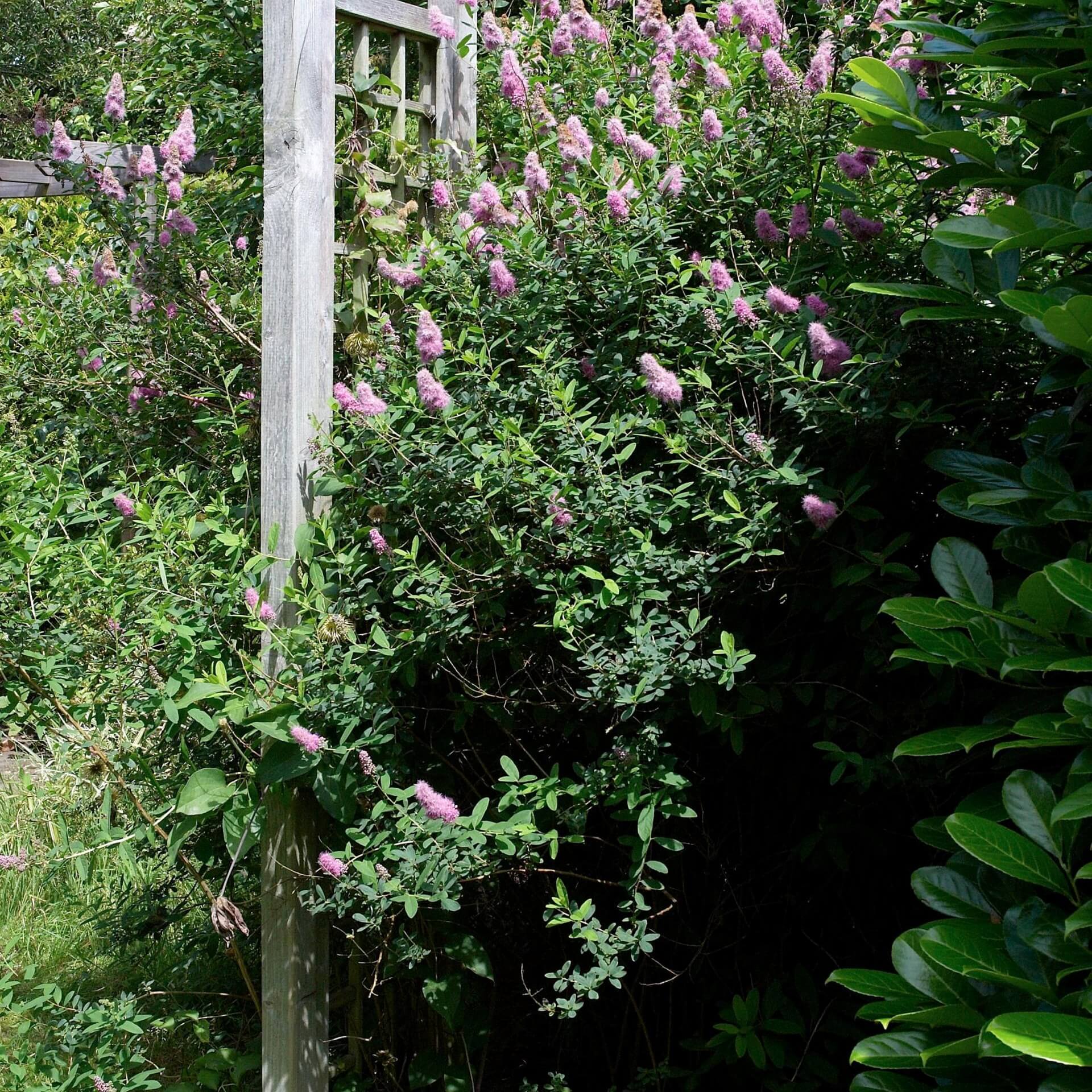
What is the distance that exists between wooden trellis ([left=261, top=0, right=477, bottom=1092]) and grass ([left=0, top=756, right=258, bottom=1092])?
1.24 ft

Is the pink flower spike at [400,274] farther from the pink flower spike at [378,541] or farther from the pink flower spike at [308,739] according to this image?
the pink flower spike at [308,739]

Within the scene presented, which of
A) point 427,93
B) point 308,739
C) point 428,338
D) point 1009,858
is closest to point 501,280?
point 428,338

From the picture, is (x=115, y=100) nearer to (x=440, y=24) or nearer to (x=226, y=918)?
(x=440, y=24)

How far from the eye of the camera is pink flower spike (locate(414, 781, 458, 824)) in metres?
2.14

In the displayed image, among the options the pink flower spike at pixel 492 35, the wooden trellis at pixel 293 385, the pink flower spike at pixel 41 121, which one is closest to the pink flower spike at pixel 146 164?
the pink flower spike at pixel 41 121

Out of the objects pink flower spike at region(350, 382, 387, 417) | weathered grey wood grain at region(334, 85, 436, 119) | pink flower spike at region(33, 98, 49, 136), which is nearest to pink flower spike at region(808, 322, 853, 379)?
pink flower spike at region(350, 382, 387, 417)

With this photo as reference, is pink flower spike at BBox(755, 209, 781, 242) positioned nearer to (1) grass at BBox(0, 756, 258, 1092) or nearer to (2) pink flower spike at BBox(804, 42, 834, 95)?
(2) pink flower spike at BBox(804, 42, 834, 95)

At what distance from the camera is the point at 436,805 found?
214 cm

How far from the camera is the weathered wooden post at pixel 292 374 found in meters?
2.51

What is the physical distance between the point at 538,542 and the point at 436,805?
519mm

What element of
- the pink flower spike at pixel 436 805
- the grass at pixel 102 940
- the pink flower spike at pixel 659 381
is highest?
the pink flower spike at pixel 659 381

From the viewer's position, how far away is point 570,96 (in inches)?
117

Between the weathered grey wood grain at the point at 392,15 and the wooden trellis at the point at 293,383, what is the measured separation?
0.23 ft

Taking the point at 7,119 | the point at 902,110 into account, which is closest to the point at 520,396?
the point at 902,110
